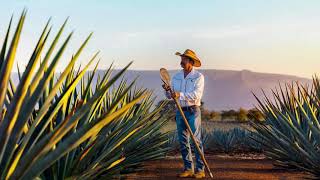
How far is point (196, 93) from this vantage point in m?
7.68

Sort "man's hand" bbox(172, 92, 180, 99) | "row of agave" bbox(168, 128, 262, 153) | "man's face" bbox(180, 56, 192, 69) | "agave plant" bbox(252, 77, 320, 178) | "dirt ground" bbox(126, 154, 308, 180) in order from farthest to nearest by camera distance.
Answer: "row of agave" bbox(168, 128, 262, 153), "man's face" bbox(180, 56, 192, 69), "dirt ground" bbox(126, 154, 308, 180), "man's hand" bbox(172, 92, 180, 99), "agave plant" bbox(252, 77, 320, 178)

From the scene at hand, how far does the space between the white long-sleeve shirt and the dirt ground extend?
1.03 meters

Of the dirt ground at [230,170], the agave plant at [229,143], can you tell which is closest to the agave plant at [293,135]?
the dirt ground at [230,170]

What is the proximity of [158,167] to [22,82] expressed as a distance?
615cm

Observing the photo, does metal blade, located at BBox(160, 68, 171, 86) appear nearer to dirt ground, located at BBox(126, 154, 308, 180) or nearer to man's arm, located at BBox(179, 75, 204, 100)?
man's arm, located at BBox(179, 75, 204, 100)

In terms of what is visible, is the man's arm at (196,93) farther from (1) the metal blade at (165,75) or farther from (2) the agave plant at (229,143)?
(2) the agave plant at (229,143)

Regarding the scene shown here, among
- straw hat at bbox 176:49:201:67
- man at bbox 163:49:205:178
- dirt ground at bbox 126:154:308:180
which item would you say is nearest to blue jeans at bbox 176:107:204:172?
man at bbox 163:49:205:178

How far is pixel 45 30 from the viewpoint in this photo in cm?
327

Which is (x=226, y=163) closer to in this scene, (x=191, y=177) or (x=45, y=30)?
(x=191, y=177)

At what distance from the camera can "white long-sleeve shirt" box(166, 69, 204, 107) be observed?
762 cm

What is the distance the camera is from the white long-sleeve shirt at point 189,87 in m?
7.62

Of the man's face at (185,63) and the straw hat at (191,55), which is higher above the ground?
the straw hat at (191,55)

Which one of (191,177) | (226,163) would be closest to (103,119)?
(191,177)

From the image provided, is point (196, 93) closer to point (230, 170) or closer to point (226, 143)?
point (230, 170)
